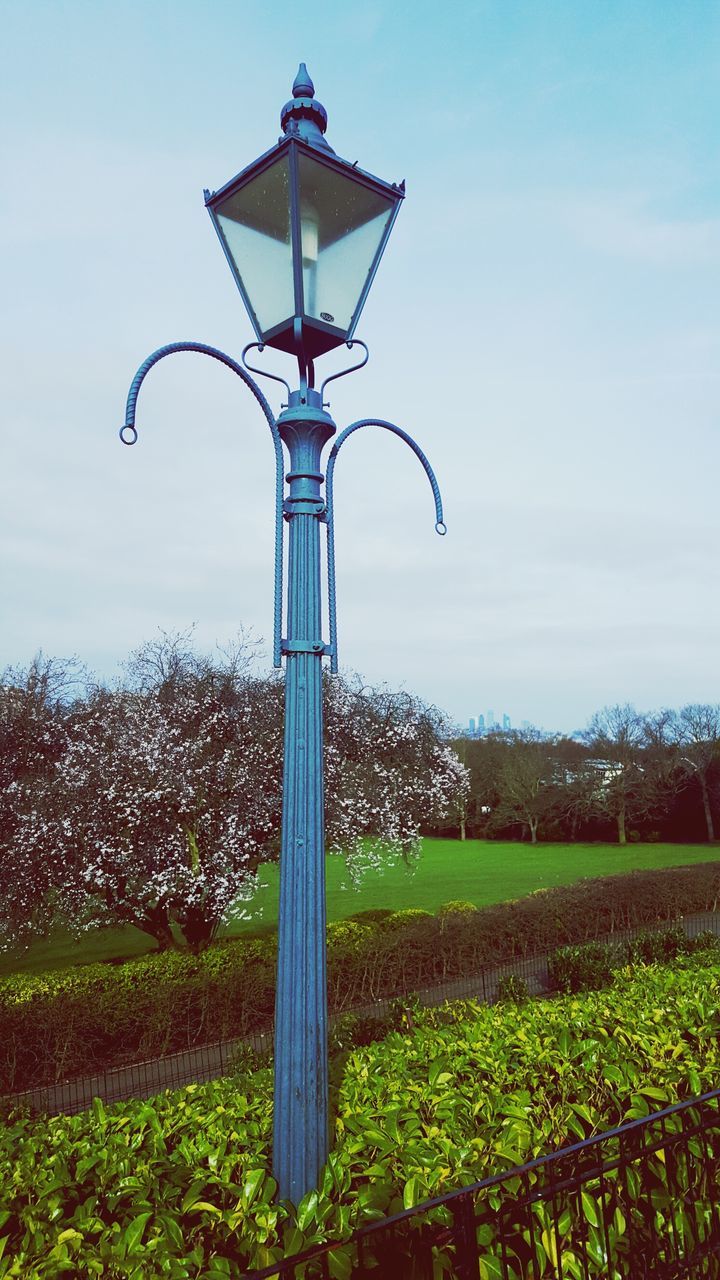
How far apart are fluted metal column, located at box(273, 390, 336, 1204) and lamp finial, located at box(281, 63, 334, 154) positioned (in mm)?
1583

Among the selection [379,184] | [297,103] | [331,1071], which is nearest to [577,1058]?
[331,1071]

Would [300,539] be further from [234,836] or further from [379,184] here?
[234,836]

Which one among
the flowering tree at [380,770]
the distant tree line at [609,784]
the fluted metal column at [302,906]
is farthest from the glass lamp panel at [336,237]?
the distant tree line at [609,784]

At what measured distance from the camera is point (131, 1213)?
288cm

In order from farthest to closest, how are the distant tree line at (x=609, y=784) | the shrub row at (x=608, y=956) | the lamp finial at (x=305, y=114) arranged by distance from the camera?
the distant tree line at (x=609, y=784) < the shrub row at (x=608, y=956) < the lamp finial at (x=305, y=114)

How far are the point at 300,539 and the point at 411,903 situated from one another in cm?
2784

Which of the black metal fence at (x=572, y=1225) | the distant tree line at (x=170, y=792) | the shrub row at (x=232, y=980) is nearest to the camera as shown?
the black metal fence at (x=572, y=1225)

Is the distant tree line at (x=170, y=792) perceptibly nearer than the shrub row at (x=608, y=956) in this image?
No

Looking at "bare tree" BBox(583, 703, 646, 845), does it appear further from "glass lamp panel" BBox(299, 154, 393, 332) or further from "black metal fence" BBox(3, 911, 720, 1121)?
"glass lamp panel" BBox(299, 154, 393, 332)

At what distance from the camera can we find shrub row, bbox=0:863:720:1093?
11133 mm

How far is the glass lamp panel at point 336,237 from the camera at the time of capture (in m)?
3.28

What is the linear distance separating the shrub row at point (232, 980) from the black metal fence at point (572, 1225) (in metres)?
9.64

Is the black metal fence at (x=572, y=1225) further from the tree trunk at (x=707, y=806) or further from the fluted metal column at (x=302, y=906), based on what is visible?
the tree trunk at (x=707, y=806)

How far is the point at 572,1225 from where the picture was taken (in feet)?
10.4
